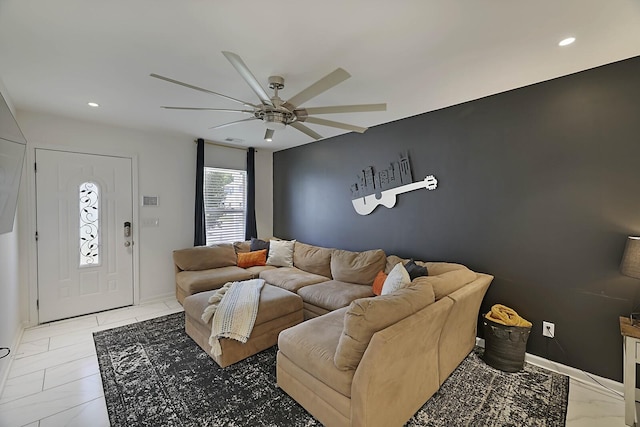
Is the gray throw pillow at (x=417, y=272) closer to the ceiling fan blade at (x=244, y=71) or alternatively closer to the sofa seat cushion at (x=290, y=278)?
the sofa seat cushion at (x=290, y=278)

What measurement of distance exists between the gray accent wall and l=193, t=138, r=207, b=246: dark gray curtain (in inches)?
121

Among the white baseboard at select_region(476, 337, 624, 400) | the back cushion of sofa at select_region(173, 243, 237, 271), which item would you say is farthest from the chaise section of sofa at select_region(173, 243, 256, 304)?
the white baseboard at select_region(476, 337, 624, 400)

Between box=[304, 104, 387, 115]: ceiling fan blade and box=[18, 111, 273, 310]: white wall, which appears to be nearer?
box=[304, 104, 387, 115]: ceiling fan blade

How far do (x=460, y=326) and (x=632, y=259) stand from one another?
1254 millimetres

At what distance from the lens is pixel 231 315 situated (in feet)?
8.48

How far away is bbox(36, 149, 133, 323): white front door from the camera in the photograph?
11.6 feet

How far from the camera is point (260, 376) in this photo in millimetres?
2416

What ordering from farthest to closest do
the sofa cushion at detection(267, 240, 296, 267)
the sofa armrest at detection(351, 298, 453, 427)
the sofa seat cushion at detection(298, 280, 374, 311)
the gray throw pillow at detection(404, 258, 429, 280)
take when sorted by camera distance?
the sofa cushion at detection(267, 240, 296, 267), the sofa seat cushion at detection(298, 280, 374, 311), the gray throw pillow at detection(404, 258, 429, 280), the sofa armrest at detection(351, 298, 453, 427)

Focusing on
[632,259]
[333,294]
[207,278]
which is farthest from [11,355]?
[632,259]

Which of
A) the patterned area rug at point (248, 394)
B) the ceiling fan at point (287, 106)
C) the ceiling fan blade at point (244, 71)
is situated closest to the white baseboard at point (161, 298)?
the patterned area rug at point (248, 394)

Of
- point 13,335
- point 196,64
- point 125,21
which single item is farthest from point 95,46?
point 13,335

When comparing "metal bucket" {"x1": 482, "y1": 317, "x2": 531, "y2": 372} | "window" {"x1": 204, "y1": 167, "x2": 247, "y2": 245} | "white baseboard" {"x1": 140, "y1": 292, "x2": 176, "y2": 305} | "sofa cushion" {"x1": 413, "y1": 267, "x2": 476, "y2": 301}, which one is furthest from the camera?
"window" {"x1": 204, "y1": 167, "x2": 247, "y2": 245}

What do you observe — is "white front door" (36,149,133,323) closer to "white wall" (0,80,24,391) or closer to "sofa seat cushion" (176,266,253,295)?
"white wall" (0,80,24,391)

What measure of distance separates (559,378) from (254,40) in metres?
3.60
